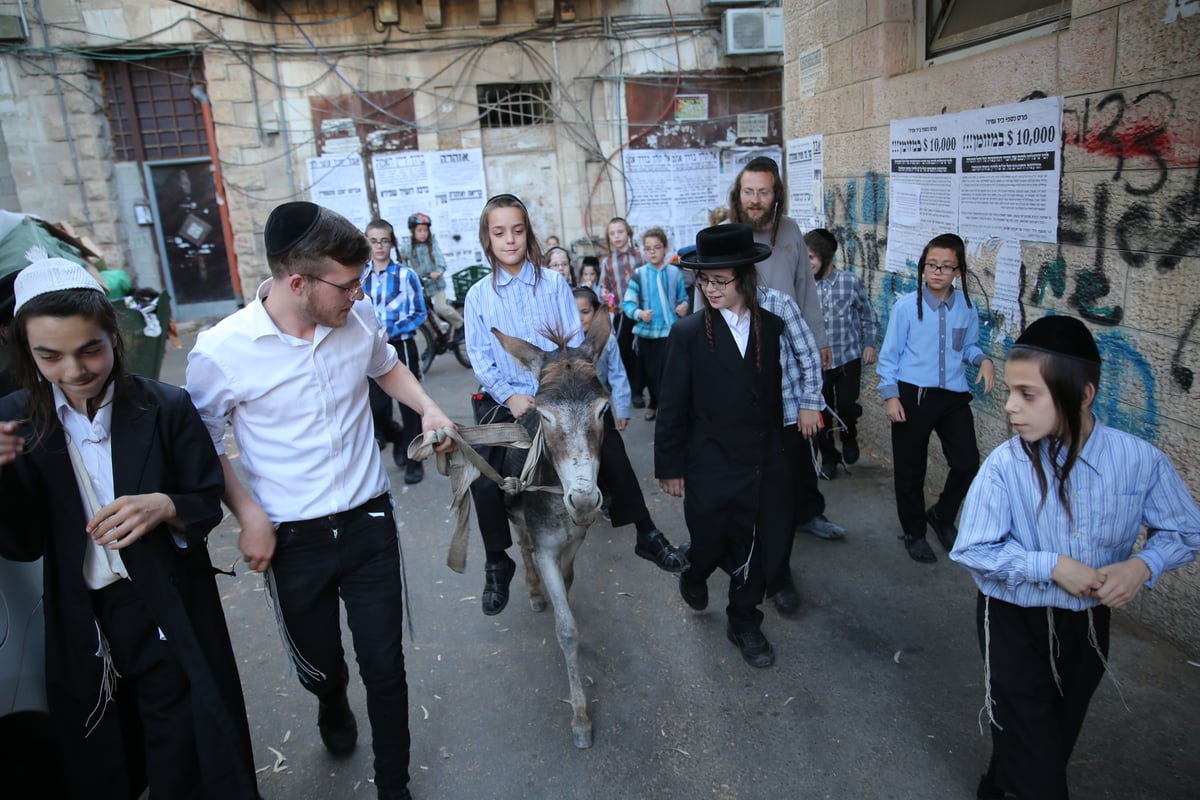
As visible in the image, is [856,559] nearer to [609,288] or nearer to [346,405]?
[346,405]

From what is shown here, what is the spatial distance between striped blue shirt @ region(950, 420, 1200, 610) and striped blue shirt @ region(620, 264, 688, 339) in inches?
200

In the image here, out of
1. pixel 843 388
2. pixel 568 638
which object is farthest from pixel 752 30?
pixel 568 638

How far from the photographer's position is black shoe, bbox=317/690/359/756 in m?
3.27

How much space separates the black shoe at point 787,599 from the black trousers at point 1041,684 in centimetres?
176

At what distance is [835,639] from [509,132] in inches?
433

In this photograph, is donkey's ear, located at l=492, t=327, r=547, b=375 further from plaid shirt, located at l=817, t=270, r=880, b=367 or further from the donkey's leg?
plaid shirt, located at l=817, t=270, r=880, b=367

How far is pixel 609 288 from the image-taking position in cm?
842

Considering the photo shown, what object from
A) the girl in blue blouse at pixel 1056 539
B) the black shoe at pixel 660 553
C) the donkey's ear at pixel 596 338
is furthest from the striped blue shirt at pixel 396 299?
the girl in blue blouse at pixel 1056 539

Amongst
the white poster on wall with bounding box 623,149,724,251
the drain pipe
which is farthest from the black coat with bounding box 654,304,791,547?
the drain pipe

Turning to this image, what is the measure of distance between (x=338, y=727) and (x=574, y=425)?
5.61ft

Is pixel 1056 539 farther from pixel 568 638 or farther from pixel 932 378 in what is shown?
pixel 932 378

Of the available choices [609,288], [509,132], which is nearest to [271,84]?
[509,132]

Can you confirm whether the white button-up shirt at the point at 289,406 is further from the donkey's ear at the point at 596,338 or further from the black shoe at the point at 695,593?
the black shoe at the point at 695,593

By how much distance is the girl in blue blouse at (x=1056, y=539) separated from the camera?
7.48 ft
